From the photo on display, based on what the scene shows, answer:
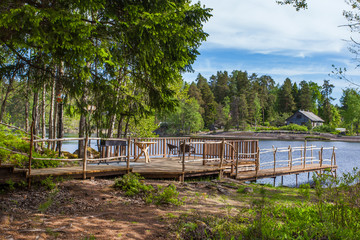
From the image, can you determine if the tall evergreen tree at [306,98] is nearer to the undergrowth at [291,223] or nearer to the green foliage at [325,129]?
the green foliage at [325,129]

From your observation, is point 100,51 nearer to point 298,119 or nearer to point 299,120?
point 299,120

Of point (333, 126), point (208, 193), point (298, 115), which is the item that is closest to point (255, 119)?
point (298, 115)

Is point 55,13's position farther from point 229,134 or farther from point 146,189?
point 229,134

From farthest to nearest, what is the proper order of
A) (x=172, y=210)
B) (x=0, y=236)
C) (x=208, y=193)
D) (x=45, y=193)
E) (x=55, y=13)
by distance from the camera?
(x=208, y=193) → (x=45, y=193) → (x=172, y=210) → (x=55, y=13) → (x=0, y=236)

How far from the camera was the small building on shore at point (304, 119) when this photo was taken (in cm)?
7439

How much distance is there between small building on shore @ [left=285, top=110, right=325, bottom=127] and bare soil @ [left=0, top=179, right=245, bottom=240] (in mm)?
73698

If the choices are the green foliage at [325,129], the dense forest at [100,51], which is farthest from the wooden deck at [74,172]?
the green foliage at [325,129]

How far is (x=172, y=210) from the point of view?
5.62 m

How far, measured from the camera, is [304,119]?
75.6 metres

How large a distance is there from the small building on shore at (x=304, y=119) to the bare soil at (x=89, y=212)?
242 ft

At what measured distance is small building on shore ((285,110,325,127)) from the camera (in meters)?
74.4

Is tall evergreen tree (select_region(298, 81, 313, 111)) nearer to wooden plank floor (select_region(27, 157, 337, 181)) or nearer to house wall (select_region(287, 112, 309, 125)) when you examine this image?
house wall (select_region(287, 112, 309, 125))

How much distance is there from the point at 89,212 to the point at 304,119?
255ft

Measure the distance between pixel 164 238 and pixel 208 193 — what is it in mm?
3757
